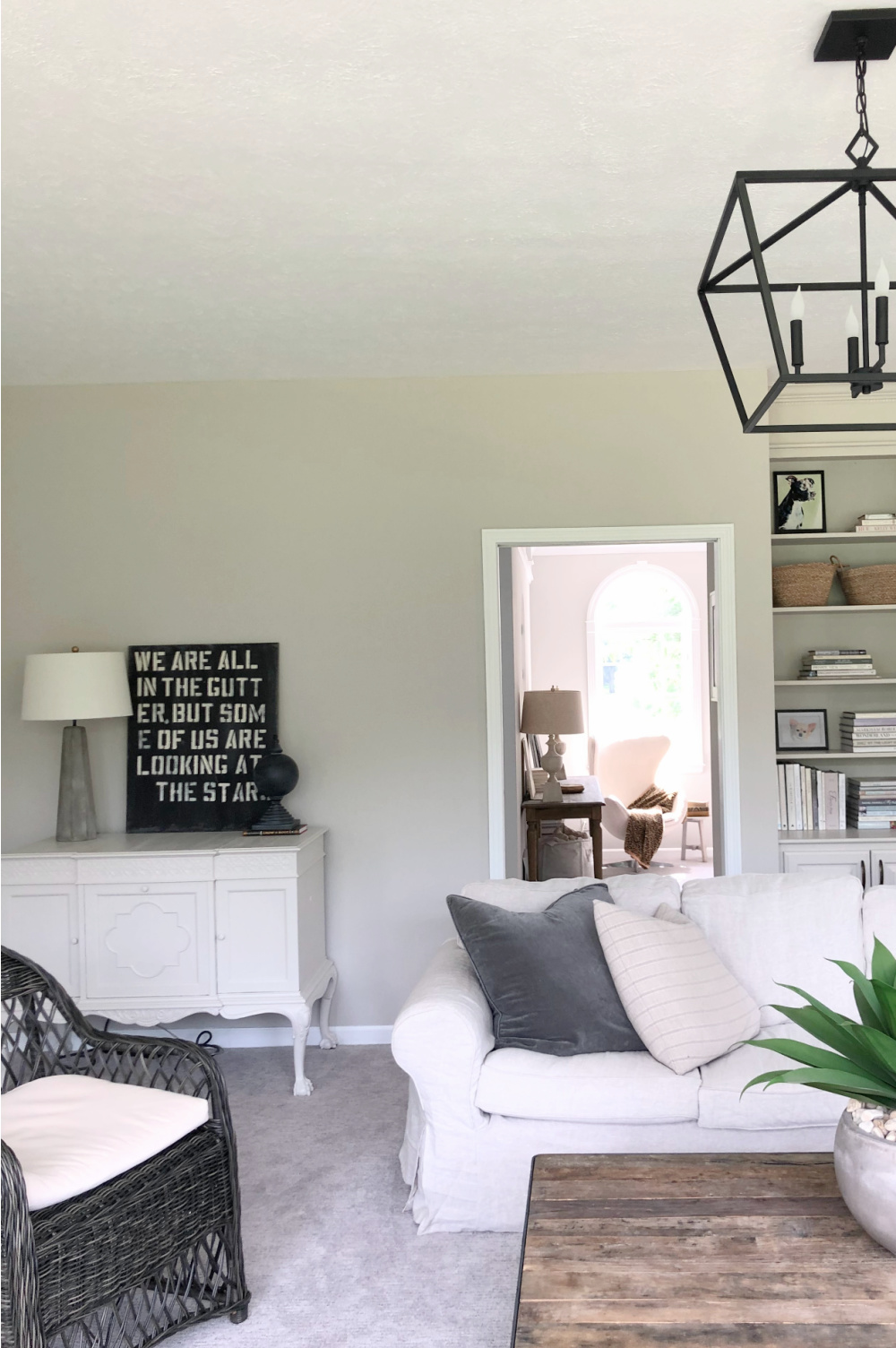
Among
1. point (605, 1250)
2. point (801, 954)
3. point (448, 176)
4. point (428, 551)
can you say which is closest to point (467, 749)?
point (428, 551)

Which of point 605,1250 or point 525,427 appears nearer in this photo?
point 605,1250

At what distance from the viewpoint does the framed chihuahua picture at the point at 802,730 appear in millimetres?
4816

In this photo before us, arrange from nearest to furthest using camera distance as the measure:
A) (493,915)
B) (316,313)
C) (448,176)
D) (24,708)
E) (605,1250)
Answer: (605,1250) < (448,176) < (493,915) < (316,313) < (24,708)

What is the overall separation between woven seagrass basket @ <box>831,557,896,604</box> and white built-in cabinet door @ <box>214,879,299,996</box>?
274 cm

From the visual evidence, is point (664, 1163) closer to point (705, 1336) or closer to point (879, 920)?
point (705, 1336)

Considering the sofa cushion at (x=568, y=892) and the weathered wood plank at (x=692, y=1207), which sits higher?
the sofa cushion at (x=568, y=892)

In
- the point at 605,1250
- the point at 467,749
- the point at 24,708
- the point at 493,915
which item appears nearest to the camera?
the point at 605,1250

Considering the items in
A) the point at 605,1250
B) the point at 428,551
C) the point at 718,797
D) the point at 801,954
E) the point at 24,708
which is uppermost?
the point at 428,551

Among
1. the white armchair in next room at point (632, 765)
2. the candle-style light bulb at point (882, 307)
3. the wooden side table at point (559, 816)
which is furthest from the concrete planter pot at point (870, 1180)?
the white armchair in next room at point (632, 765)

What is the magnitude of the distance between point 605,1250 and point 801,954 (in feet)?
4.85

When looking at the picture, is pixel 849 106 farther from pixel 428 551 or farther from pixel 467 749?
pixel 467 749

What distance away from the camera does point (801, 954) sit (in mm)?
3113

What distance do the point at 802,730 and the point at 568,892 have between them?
79.1 inches

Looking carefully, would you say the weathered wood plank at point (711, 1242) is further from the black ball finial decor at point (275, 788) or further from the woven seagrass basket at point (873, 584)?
the woven seagrass basket at point (873, 584)
